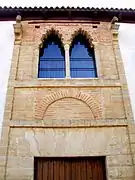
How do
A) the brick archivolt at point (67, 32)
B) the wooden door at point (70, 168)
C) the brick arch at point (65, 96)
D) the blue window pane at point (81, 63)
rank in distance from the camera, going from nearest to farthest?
the wooden door at point (70, 168), the brick arch at point (65, 96), the blue window pane at point (81, 63), the brick archivolt at point (67, 32)

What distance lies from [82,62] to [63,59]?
513 millimetres

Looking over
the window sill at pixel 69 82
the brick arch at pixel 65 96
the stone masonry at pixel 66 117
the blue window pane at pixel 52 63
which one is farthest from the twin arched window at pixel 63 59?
the brick arch at pixel 65 96

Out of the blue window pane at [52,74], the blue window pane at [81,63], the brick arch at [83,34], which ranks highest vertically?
the brick arch at [83,34]

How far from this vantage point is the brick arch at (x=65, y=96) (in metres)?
6.38

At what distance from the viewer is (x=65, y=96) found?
21.7 feet

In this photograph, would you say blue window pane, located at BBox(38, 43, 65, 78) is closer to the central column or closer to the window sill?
the central column

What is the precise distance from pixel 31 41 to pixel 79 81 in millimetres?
1877

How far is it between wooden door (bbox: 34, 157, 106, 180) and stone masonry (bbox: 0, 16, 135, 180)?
157 millimetres

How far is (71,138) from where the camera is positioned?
6.04 metres

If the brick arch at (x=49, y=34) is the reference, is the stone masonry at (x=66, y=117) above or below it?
below

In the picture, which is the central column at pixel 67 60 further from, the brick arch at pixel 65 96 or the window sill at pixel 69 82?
the brick arch at pixel 65 96

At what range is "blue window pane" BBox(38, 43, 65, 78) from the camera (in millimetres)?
7325

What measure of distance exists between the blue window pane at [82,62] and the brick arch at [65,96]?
2.59ft

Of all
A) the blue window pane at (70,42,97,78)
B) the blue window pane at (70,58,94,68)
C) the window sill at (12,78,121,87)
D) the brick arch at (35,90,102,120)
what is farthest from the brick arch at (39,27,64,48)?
the brick arch at (35,90,102,120)
